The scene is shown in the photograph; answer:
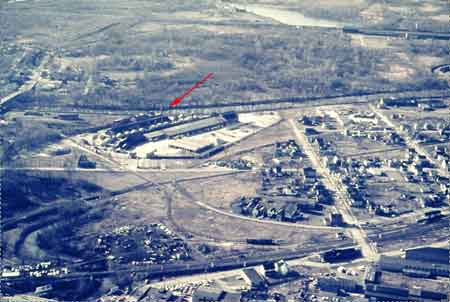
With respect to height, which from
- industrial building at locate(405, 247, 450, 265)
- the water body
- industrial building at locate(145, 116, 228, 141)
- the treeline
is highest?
the water body

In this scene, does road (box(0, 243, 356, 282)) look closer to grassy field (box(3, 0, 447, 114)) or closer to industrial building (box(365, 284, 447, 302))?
industrial building (box(365, 284, 447, 302))

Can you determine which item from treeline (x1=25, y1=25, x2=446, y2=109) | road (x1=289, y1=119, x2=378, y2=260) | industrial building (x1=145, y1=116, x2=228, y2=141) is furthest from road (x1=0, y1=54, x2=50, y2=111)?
road (x1=289, y1=119, x2=378, y2=260)

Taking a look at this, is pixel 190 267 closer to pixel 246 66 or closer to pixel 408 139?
pixel 408 139

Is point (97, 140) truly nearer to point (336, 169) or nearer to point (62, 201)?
point (62, 201)

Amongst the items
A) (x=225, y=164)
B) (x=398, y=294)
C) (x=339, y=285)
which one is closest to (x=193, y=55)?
(x=225, y=164)

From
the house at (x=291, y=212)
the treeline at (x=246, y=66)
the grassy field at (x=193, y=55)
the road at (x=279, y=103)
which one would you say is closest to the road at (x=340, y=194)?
the house at (x=291, y=212)

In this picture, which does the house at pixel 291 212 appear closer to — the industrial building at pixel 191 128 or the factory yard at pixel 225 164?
the factory yard at pixel 225 164
